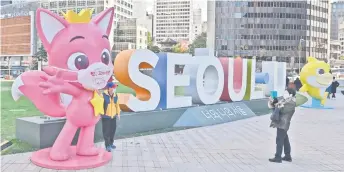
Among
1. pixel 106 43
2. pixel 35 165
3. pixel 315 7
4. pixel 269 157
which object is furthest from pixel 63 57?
pixel 315 7

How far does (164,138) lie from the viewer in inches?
389

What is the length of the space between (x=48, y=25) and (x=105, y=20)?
1.26 meters

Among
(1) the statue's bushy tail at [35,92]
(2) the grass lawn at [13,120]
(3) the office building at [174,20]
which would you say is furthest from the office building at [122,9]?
(1) the statue's bushy tail at [35,92]

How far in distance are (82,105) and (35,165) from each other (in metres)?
1.48

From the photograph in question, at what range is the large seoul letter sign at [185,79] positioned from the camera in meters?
10.6

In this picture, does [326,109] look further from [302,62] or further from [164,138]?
[302,62]

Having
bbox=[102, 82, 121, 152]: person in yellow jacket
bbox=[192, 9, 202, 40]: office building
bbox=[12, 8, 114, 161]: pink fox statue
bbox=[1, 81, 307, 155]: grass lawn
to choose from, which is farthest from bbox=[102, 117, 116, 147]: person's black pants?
bbox=[192, 9, 202, 40]: office building

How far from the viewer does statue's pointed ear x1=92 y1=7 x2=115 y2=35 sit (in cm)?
751

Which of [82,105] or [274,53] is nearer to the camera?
[82,105]

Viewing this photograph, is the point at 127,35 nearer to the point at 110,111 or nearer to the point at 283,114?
the point at 110,111

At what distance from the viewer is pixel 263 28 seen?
8775cm

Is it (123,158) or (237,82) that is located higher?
(237,82)

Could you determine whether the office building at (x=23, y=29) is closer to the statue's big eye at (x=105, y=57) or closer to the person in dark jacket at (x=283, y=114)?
the statue's big eye at (x=105, y=57)

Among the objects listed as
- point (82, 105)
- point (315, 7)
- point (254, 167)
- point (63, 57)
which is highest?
point (315, 7)
